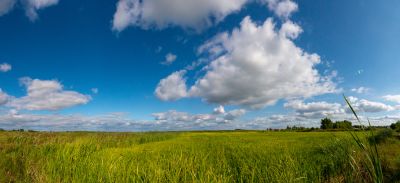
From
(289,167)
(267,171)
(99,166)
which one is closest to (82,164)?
(99,166)

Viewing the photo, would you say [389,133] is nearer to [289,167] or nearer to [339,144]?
[339,144]

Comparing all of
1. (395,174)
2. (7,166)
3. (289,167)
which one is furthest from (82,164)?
(395,174)

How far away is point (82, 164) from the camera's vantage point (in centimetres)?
891

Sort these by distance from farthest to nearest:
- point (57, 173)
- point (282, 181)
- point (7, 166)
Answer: point (7, 166) → point (57, 173) → point (282, 181)

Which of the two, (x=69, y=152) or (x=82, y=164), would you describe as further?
(x=69, y=152)

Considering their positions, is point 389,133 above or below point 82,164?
above

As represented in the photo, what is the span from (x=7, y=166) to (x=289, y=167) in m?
11.3

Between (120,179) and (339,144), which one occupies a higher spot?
(339,144)

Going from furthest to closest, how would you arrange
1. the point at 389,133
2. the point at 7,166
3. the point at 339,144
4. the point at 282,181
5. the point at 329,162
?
the point at 389,133 < the point at 7,166 < the point at 339,144 < the point at 329,162 < the point at 282,181

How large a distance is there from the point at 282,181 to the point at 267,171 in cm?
99

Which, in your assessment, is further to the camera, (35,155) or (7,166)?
(35,155)

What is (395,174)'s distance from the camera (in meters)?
6.16

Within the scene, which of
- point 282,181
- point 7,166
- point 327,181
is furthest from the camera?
point 7,166

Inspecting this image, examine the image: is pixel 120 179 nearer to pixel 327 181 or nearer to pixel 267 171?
pixel 267 171
